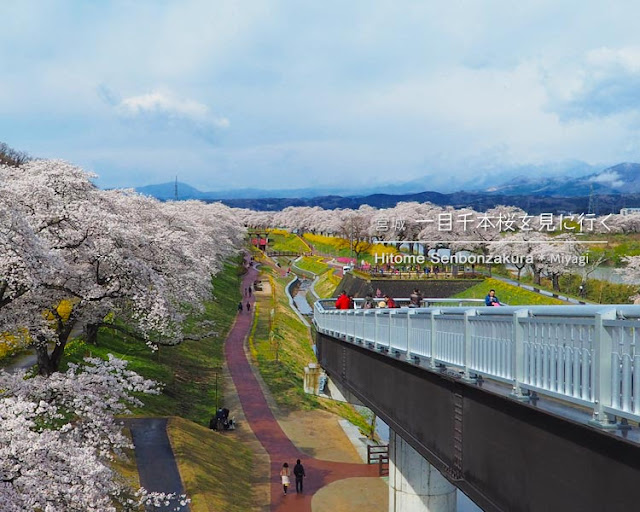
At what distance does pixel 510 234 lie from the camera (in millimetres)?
102000

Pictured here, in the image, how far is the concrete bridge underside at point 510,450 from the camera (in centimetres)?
648

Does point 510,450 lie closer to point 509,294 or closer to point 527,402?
point 527,402

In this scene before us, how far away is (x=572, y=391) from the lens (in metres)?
7.30

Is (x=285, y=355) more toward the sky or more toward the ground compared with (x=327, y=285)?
more toward the ground

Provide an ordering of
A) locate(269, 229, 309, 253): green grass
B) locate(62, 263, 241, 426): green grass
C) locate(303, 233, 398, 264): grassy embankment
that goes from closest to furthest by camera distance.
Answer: locate(62, 263, 241, 426): green grass → locate(303, 233, 398, 264): grassy embankment → locate(269, 229, 309, 253): green grass

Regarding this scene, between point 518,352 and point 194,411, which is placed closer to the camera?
point 518,352

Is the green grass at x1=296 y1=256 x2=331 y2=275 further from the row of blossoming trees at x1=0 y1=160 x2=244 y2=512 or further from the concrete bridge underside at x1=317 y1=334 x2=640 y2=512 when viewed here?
the concrete bridge underside at x1=317 y1=334 x2=640 y2=512

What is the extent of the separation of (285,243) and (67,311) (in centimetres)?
15778

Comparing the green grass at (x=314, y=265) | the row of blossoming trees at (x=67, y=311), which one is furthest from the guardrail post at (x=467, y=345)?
the green grass at (x=314, y=265)

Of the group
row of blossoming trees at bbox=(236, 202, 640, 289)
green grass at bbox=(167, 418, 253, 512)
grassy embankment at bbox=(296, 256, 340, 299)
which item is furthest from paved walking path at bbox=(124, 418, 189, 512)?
grassy embankment at bbox=(296, 256, 340, 299)

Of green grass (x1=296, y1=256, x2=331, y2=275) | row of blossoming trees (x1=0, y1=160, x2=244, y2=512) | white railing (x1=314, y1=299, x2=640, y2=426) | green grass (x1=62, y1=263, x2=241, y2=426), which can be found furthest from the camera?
green grass (x1=296, y1=256, x2=331, y2=275)

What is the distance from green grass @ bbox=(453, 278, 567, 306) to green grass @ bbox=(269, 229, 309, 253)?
10038 centimetres

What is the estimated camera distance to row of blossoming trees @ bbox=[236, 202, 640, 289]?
75.1 m

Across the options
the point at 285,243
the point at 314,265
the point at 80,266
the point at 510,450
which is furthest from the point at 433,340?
the point at 285,243
